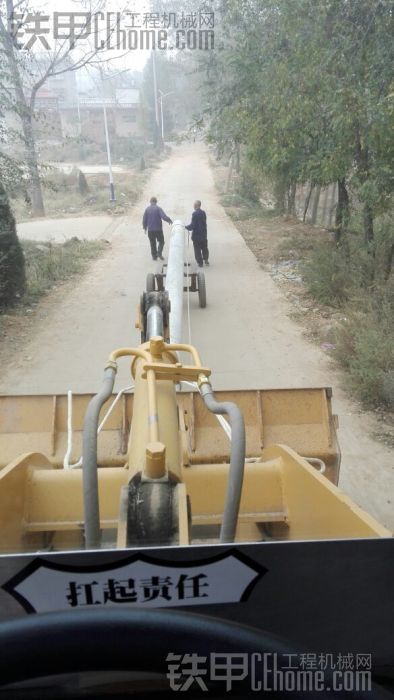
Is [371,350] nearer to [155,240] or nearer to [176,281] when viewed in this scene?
[176,281]

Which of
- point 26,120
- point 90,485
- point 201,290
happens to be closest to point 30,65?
point 26,120

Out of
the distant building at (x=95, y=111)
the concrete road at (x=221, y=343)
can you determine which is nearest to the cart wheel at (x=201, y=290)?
the concrete road at (x=221, y=343)

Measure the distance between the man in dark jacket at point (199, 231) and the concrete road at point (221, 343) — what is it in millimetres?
377

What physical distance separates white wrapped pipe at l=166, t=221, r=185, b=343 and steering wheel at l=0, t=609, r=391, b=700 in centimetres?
367

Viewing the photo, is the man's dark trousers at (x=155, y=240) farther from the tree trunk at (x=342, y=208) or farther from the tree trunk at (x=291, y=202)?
the tree trunk at (x=291, y=202)

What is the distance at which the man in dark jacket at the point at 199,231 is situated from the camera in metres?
12.4

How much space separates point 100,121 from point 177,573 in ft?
166

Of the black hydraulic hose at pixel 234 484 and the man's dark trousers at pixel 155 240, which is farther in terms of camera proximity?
the man's dark trousers at pixel 155 240

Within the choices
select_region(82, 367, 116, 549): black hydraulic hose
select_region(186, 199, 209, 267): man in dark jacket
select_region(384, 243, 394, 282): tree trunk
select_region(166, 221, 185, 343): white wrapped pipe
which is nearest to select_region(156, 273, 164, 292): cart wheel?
select_region(166, 221, 185, 343): white wrapped pipe

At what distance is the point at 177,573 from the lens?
1194 mm

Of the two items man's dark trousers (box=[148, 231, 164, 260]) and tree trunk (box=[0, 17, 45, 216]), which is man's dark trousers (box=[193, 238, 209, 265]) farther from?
tree trunk (box=[0, 17, 45, 216])

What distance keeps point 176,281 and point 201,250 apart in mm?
6710

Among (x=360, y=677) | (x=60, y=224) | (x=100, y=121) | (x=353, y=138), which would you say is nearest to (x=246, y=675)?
(x=360, y=677)

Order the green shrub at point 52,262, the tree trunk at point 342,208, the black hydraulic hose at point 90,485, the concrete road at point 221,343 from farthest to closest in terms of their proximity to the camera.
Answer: the green shrub at point 52,262 < the tree trunk at point 342,208 < the concrete road at point 221,343 < the black hydraulic hose at point 90,485
